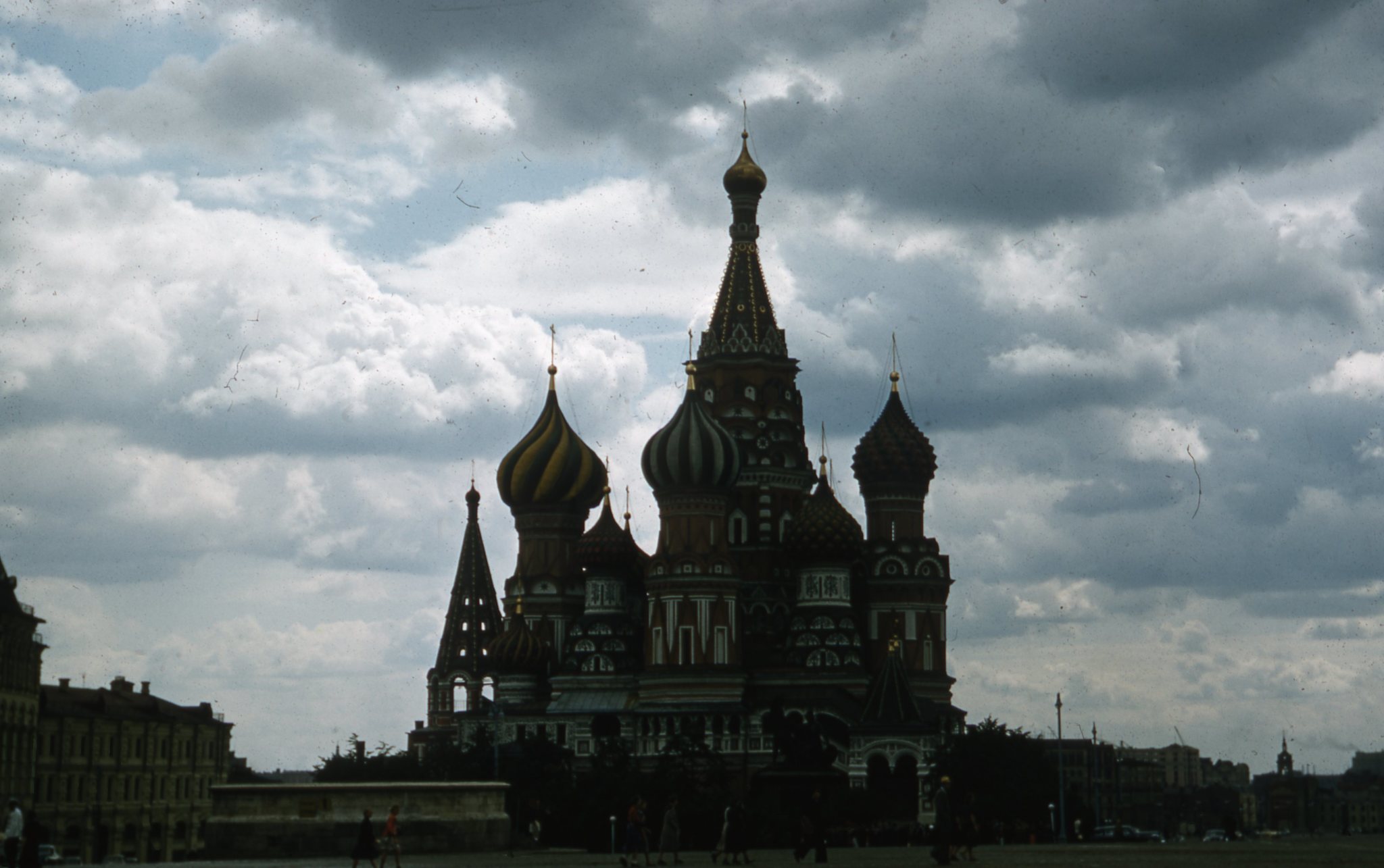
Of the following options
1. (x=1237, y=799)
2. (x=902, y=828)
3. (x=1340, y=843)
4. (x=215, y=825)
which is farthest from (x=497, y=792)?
(x=1237, y=799)

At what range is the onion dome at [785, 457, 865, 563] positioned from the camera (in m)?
86.9

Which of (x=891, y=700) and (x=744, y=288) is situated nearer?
(x=891, y=700)

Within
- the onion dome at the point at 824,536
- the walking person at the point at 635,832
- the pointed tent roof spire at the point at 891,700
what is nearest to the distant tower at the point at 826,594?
the onion dome at the point at 824,536

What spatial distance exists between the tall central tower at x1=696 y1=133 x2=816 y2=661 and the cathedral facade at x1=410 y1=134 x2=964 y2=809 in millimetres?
83

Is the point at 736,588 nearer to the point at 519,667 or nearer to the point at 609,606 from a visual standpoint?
the point at 609,606

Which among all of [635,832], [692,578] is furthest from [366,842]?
[692,578]

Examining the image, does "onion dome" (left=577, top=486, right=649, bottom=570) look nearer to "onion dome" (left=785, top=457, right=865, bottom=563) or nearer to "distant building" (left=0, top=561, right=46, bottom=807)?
"onion dome" (left=785, top=457, right=865, bottom=563)

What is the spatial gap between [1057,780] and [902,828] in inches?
417

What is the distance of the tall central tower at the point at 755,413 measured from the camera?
8988 centimetres

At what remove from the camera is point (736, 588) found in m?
85.2

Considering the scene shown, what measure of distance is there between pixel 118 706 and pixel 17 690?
46.8 ft

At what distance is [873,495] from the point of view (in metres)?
91.0

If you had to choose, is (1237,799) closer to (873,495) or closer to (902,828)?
(873,495)

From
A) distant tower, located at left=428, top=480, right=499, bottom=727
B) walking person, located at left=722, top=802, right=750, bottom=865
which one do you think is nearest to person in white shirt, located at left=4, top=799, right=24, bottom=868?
walking person, located at left=722, top=802, right=750, bottom=865
